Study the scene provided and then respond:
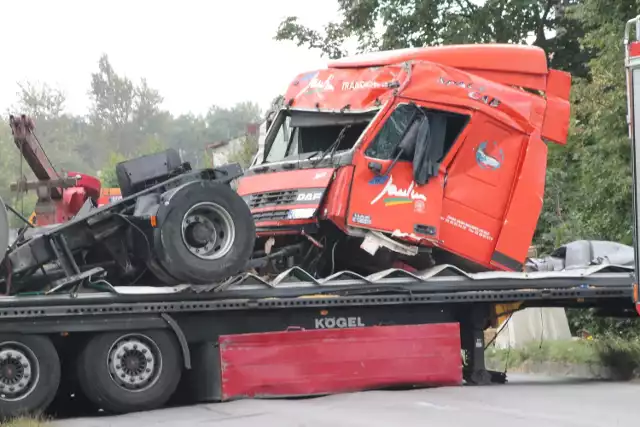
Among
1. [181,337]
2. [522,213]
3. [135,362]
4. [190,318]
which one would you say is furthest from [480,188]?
[135,362]

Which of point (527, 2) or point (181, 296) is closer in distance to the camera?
point (181, 296)

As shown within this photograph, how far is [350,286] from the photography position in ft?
34.0

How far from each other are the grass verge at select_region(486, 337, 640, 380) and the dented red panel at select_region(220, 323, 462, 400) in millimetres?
2704

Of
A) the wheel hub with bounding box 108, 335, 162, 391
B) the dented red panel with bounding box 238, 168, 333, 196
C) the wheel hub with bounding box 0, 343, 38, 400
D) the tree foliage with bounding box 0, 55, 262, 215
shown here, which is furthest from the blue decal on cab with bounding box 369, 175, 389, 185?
the tree foliage with bounding box 0, 55, 262, 215

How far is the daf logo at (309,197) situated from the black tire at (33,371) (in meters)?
3.01

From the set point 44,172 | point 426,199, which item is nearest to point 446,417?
point 426,199

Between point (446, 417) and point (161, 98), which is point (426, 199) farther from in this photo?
point (161, 98)

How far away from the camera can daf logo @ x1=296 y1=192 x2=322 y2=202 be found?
10641 mm

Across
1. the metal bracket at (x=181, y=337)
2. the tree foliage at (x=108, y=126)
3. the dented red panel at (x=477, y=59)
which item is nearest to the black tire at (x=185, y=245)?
the metal bracket at (x=181, y=337)

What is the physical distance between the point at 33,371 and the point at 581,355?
744 centimetres

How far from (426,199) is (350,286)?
1.25 m

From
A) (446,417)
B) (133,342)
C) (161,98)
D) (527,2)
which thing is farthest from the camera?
(161,98)

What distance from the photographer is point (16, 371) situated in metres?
8.84

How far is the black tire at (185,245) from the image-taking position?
9.23m
